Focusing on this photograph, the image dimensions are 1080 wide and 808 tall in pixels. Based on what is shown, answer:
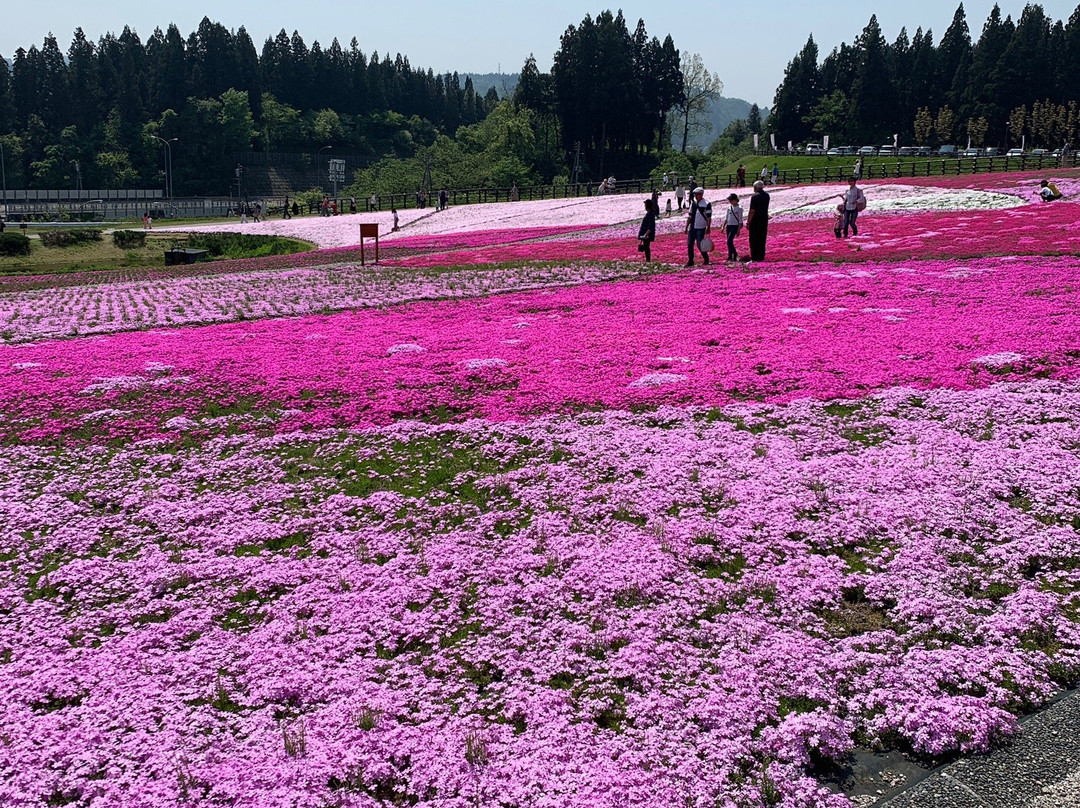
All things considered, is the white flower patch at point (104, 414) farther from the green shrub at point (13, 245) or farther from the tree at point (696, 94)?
the tree at point (696, 94)

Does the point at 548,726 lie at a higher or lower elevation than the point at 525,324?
lower

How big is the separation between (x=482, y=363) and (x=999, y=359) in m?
8.07

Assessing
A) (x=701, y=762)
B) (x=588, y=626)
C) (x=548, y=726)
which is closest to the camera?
(x=701, y=762)

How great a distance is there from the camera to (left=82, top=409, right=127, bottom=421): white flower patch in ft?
40.4

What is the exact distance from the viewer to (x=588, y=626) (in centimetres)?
654

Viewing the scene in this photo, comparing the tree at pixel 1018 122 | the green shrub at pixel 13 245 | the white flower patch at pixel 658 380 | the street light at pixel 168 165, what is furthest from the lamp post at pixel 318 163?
the white flower patch at pixel 658 380

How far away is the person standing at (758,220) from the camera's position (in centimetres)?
2309

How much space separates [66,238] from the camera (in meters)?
56.4

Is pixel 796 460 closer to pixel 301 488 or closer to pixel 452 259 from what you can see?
pixel 301 488

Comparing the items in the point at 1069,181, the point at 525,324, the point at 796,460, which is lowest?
the point at 796,460

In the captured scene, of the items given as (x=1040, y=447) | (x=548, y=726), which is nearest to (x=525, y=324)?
(x=1040, y=447)

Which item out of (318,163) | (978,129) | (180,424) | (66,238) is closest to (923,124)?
(978,129)

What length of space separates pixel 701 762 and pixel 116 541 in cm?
622

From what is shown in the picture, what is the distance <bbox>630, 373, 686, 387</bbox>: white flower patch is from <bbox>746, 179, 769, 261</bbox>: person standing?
1158 cm
